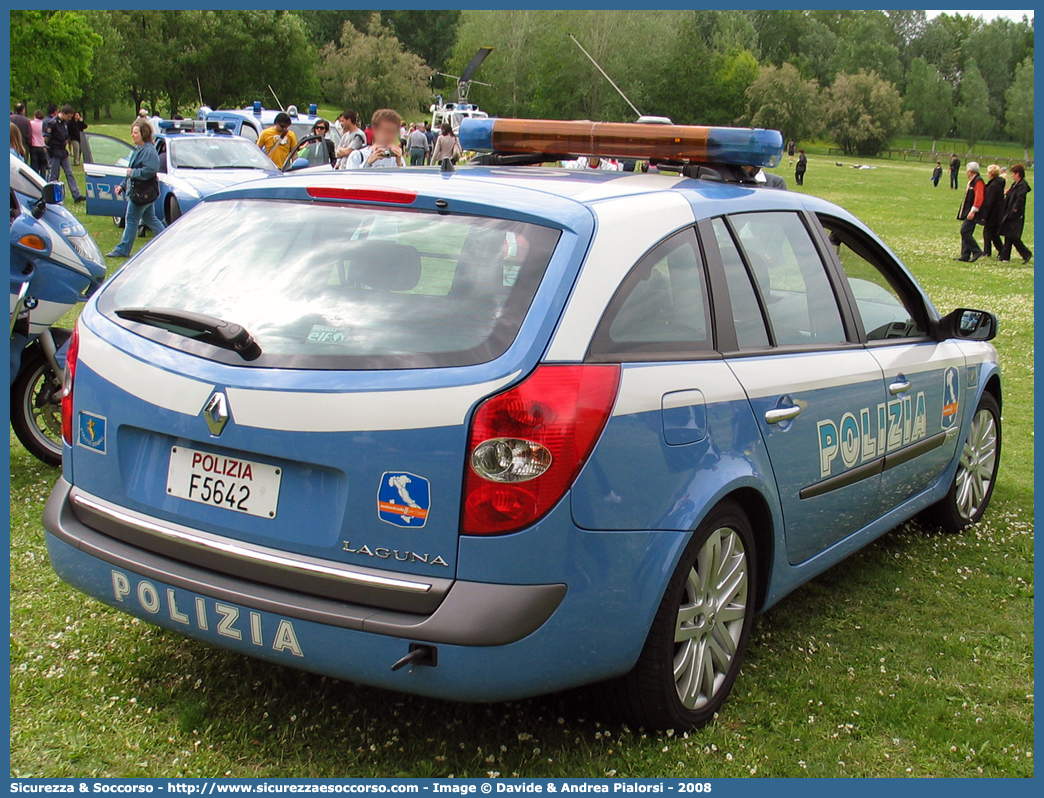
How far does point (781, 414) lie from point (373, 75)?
284 feet

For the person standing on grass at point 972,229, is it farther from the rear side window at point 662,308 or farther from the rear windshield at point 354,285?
the rear windshield at point 354,285

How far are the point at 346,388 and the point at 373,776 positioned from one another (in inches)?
44.4

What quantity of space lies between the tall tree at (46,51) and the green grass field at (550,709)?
130ft

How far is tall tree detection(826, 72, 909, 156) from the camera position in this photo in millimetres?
100250

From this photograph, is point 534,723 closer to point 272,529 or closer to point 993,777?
point 272,529

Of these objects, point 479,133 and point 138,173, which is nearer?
point 479,133

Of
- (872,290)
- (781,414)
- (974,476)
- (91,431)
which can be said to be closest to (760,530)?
(781,414)

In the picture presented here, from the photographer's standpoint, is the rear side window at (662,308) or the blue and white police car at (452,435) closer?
the blue and white police car at (452,435)

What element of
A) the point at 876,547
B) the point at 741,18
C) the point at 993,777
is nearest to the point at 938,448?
the point at 876,547

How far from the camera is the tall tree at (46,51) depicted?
38.6 meters

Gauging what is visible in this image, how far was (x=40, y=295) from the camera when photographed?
18.3 feet

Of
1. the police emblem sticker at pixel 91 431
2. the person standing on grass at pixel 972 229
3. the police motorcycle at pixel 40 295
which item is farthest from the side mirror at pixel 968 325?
the person standing on grass at pixel 972 229

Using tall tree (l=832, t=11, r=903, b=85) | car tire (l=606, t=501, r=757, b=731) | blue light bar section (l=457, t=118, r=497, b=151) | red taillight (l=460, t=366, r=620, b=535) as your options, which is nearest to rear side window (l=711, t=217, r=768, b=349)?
car tire (l=606, t=501, r=757, b=731)

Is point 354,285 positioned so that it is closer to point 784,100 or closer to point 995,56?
point 784,100
